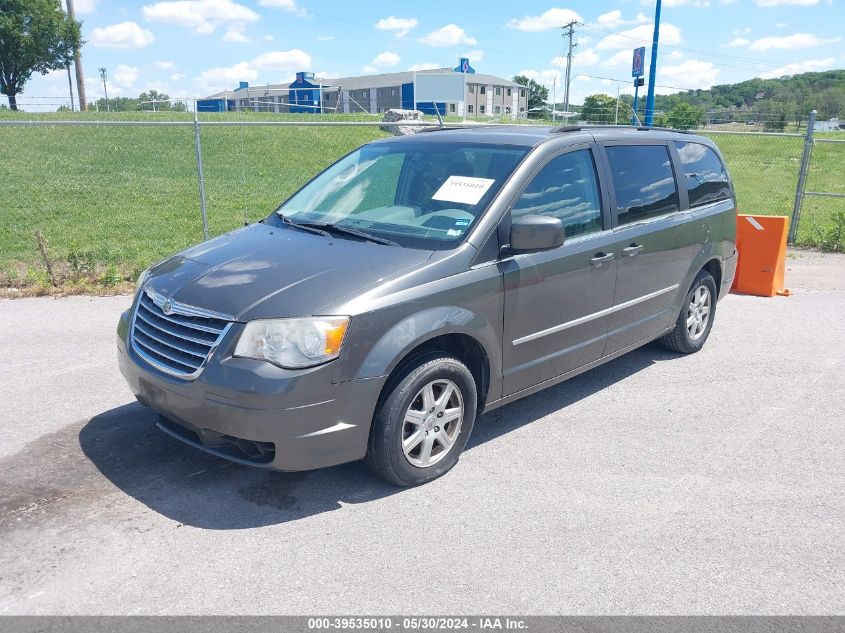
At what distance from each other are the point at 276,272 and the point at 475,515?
5.45ft

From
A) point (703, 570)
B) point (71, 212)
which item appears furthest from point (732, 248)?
point (71, 212)

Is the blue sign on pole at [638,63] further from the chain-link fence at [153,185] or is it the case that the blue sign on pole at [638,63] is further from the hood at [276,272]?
the hood at [276,272]

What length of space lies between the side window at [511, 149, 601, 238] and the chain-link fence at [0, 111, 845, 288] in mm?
5552

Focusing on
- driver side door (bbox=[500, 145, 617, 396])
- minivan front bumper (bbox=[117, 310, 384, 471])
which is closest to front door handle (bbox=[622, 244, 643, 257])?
driver side door (bbox=[500, 145, 617, 396])

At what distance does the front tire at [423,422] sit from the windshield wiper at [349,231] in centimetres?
78

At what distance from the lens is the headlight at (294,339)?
3.34 meters

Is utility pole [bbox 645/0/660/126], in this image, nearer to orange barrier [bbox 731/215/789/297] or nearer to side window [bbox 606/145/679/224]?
orange barrier [bbox 731/215/789/297]

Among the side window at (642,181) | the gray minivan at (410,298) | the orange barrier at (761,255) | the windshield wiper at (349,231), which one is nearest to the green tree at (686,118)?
the orange barrier at (761,255)

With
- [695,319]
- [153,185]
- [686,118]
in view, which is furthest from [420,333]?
[686,118]

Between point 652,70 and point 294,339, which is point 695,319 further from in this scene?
point 652,70

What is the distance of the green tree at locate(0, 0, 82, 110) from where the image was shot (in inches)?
1965

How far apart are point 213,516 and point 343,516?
66cm

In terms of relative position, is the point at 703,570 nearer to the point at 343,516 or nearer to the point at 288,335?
the point at 343,516

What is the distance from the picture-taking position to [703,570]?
314 centimetres
